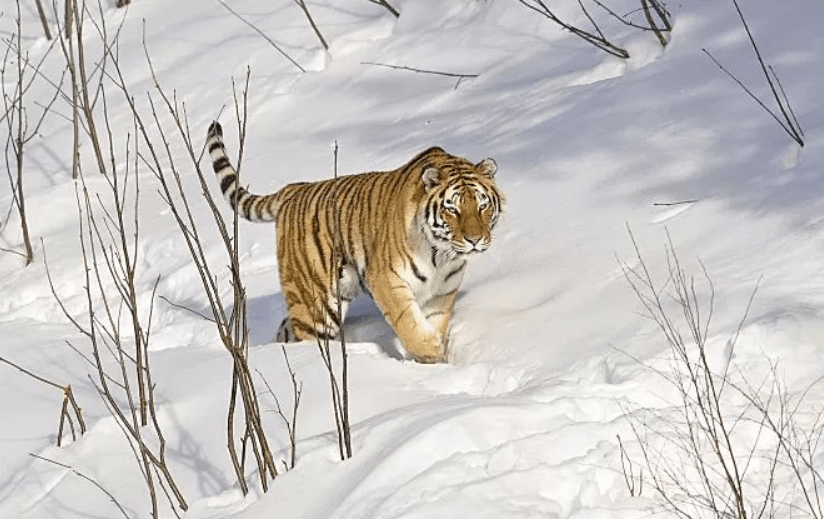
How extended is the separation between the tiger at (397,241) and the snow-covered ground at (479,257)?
0.63 ft

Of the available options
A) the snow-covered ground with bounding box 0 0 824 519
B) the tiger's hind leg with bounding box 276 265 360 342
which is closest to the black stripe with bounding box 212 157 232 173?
the tiger's hind leg with bounding box 276 265 360 342

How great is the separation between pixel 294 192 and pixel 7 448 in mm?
1872

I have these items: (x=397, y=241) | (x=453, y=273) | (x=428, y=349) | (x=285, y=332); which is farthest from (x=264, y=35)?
(x=428, y=349)

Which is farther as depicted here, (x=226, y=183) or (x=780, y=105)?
(x=226, y=183)

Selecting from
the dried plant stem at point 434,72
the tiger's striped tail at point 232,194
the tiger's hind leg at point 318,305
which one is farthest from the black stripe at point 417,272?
the dried plant stem at point 434,72

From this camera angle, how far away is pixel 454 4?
10.3 metres

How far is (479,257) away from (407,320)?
0.88 meters

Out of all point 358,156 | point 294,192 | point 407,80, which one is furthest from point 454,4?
point 294,192

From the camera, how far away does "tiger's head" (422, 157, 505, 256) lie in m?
6.01

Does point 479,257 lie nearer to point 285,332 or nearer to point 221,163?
point 285,332

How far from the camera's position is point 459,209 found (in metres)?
6.04

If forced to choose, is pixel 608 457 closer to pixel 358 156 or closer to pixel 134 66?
pixel 358 156

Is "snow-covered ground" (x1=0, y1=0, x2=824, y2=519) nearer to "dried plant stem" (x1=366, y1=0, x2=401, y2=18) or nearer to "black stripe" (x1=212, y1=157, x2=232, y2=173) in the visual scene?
"dried plant stem" (x1=366, y1=0, x2=401, y2=18)

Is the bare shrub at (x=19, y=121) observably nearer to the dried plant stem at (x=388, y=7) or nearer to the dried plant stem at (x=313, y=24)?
the dried plant stem at (x=313, y=24)
